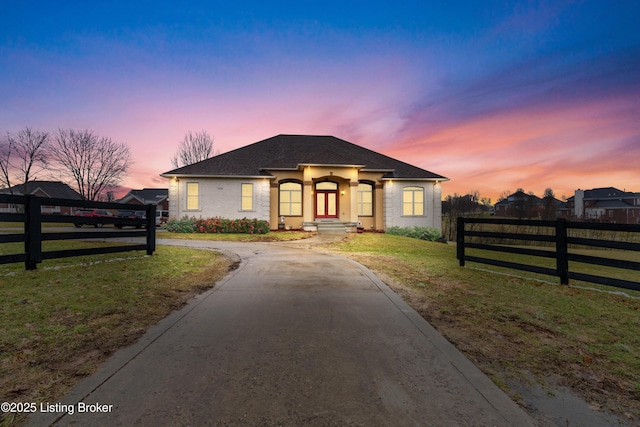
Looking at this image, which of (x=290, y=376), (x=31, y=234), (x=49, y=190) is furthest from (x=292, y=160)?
(x=49, y=190)

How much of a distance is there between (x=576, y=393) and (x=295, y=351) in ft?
8.47

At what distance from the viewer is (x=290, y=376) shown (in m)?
2.69

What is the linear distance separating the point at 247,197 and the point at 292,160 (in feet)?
14.6

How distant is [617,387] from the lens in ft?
8.75

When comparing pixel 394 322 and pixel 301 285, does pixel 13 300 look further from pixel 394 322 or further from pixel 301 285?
pixel 394 322

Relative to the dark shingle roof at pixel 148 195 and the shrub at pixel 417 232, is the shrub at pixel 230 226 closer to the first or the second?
the shrub at pixel 417 232

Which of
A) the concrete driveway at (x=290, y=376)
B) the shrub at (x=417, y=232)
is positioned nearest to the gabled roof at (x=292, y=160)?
the shrub at (x=417, y=232)

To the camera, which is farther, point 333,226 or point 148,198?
point 148,198

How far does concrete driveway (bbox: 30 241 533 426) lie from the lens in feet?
7.06

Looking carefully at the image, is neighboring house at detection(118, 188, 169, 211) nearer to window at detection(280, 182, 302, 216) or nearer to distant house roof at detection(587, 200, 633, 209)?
window at detection(280, 182, 302, 216)

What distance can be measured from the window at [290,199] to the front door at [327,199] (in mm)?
1444

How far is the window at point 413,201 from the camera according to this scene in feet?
73.7

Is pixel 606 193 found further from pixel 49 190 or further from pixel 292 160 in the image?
pixel 49 190

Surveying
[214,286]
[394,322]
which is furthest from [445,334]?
[214,286]
